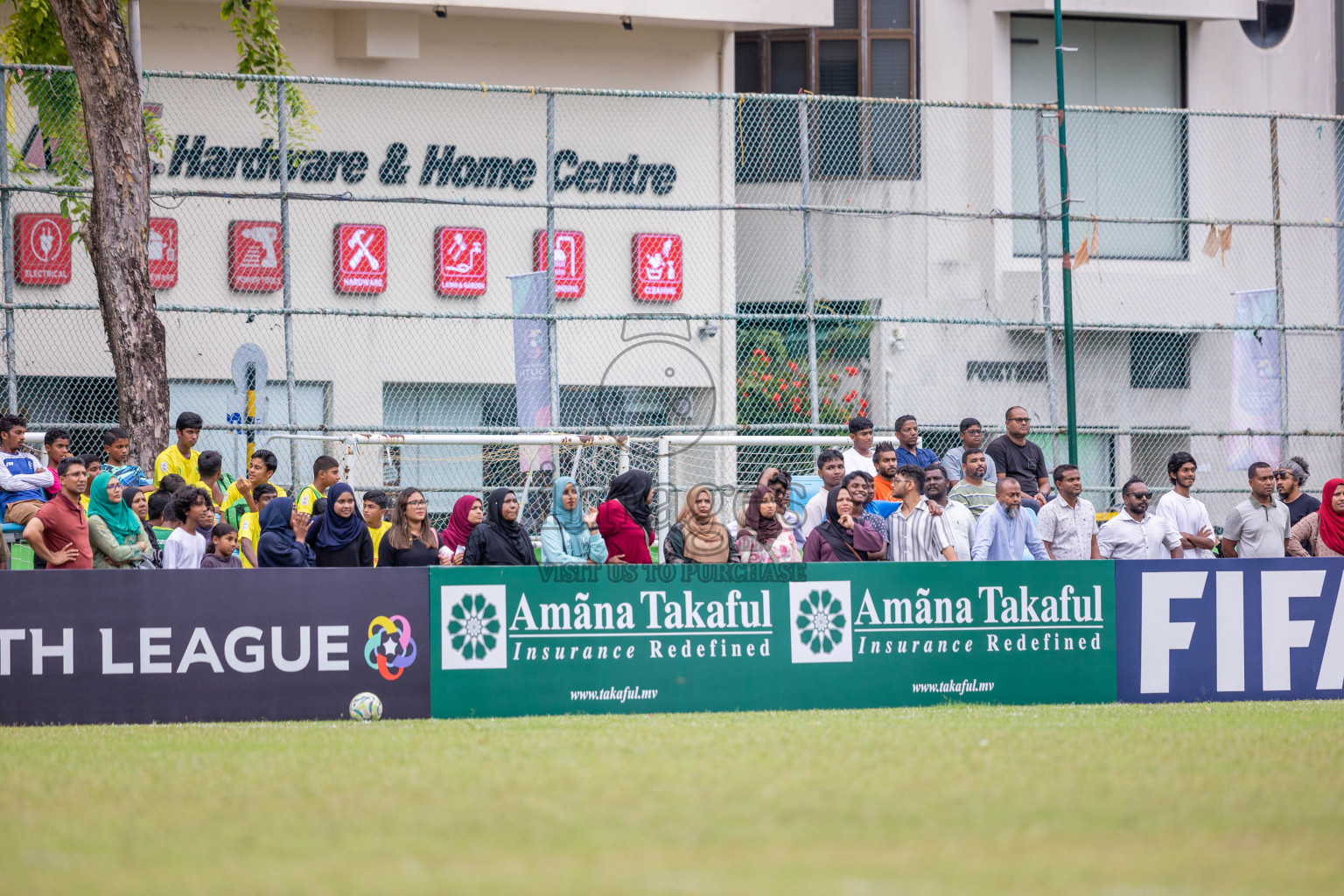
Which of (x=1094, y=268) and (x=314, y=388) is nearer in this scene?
(x=314, y=388)

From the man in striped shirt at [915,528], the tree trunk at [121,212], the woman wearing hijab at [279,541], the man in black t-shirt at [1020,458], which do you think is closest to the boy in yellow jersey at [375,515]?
the woman wearing hijab at [279,541]

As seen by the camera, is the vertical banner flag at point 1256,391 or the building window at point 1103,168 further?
the building window at point 1103,168

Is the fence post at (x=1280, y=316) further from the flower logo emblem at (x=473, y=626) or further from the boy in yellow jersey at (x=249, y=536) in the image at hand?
the boy in yellow jersey at (x=249, y=536)

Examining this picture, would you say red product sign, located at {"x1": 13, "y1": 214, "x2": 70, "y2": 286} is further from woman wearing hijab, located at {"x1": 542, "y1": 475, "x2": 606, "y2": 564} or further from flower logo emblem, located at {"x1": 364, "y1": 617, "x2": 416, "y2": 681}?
flower logo emblem, located at {"x1": 364, "y1": 617, "x2": 416, "y2": 681}

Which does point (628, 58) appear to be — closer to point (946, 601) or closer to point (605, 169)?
→ point (605, 169)

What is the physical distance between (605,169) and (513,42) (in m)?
2.39

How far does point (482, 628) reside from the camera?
11445mm

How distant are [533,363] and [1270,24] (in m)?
15.8

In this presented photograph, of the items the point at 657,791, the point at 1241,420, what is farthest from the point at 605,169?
the point at 657,791

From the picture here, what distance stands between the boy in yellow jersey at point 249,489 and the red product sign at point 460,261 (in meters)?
8.52

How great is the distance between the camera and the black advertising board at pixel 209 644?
10.8m

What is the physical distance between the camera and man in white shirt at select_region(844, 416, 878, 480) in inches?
567

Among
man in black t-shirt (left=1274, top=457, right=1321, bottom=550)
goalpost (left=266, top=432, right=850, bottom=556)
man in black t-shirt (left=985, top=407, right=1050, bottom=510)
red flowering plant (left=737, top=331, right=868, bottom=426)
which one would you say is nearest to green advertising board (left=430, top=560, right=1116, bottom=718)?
man in black t-shirt (left=985, top=407, right=1050, bottom=510)

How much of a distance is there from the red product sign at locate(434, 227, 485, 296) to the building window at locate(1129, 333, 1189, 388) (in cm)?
983
